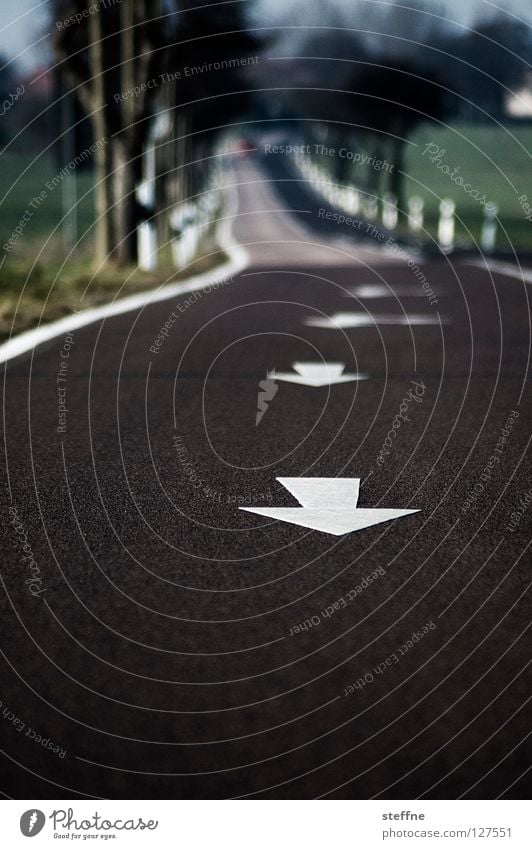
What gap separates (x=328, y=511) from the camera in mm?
6164

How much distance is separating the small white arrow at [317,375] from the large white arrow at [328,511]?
11.4ft

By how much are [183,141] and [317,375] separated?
47567 mm

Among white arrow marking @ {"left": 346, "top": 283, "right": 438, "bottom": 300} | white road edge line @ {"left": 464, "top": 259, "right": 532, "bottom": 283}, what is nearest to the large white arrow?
white arrow marking @ {"left": 346, "top": 283, "right": 438, "bottom": 300}

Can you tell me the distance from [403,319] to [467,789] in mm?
12551

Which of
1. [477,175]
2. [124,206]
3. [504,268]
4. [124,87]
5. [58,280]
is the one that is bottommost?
[58,280]

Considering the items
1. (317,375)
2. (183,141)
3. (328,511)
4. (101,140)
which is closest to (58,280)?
(101,140)

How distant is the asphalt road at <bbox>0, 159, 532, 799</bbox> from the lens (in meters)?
3.49

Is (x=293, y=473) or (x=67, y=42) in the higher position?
(x=67, y=42)

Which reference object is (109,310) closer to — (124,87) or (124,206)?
(124,206)

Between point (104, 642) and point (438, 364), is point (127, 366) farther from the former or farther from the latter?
point (104, 642)

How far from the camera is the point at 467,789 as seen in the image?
3.32m

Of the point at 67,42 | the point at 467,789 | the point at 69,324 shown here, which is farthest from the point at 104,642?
the point at 67,42

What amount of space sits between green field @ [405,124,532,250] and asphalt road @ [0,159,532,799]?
1244 inches

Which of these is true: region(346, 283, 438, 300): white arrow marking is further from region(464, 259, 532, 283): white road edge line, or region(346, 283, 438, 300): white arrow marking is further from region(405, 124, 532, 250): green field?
region(405, 124, 532, 250): green field
